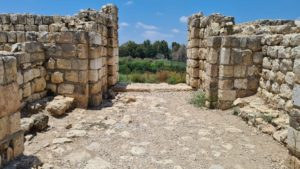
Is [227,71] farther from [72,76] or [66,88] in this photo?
[66,88]

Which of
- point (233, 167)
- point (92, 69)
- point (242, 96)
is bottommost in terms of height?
point (233, 167)

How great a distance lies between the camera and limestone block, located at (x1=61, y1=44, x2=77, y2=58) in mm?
6742

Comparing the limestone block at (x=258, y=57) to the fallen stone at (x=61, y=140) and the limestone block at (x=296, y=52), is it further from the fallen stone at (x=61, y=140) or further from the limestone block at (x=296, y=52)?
the fallen stone at (x=61, y=140)

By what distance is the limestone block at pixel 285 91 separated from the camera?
5345 mm

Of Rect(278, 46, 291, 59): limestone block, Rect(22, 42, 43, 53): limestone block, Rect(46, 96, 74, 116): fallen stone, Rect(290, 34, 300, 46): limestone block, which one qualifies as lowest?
Rect(46, 96, 74, 116): fallen stone

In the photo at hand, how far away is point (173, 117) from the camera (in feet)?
21.8

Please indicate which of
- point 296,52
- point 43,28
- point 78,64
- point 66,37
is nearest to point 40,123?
point 78,64

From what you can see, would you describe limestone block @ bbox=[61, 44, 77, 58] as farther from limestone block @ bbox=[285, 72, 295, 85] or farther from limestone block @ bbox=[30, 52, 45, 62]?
limestone block @ bbox=[285, 72, 295, 85]

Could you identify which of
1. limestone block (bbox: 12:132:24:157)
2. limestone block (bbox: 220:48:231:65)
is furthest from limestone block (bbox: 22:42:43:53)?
limestone block (bbox: 220:48:231:65)

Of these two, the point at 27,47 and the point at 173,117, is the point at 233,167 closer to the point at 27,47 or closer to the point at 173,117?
the point at 173,117

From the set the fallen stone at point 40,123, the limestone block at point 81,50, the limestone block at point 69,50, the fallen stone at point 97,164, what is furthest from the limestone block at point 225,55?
the fallen stone at point 40,123

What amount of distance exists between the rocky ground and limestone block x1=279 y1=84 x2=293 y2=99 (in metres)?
0.85

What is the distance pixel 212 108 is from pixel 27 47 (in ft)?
15.0

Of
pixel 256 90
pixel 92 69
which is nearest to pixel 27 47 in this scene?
pixel 92 69
